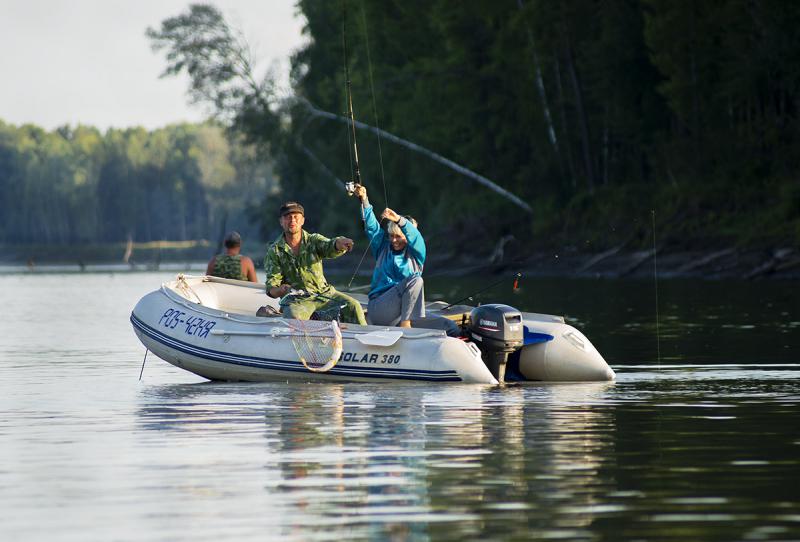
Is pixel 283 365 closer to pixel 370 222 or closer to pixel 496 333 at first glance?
pixel 370 222

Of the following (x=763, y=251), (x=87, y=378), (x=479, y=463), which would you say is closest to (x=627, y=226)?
(x=763, y=251)

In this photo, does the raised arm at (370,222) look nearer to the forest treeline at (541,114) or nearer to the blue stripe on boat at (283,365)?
the blue stripe on boat at (283,365)

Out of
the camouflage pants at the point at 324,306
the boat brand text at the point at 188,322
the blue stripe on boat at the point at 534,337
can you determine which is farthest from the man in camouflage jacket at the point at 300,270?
the blue stripe on boat at the point at 534,337

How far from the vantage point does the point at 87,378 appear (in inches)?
636

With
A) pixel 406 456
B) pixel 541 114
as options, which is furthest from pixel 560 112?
pixel 406 456

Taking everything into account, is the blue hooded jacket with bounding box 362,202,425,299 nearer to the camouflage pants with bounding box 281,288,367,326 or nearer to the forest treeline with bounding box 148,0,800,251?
the camouflage pants with bounding box 281,288,367,326

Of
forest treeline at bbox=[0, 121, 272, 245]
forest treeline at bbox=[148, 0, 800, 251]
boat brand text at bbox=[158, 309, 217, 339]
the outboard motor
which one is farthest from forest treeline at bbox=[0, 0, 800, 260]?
forest treeline at bbox=[0, 121, 272, 245]

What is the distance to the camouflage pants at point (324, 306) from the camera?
15.0m

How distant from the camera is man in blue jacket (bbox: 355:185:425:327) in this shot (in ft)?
48.1

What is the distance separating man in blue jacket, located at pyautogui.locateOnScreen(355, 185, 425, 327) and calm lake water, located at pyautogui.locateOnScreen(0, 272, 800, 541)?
86 centimetres

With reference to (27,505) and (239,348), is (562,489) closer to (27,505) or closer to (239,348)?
(27,505)

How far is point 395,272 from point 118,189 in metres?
153

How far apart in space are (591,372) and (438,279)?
3960 centimetres

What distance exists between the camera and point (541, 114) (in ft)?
170
